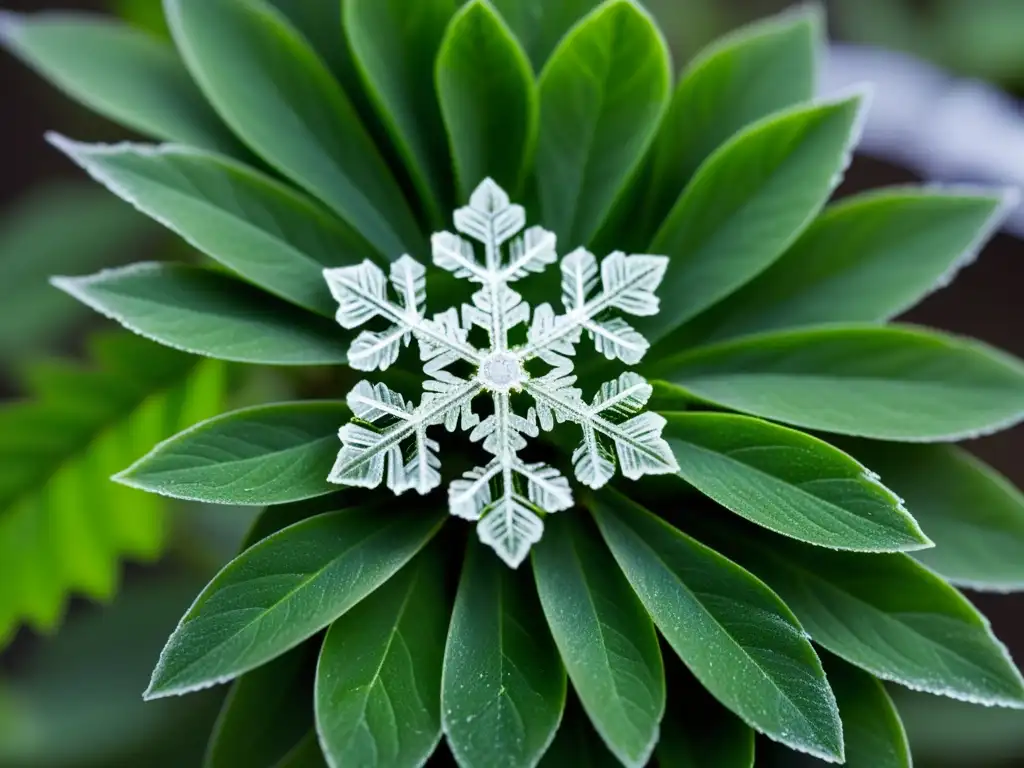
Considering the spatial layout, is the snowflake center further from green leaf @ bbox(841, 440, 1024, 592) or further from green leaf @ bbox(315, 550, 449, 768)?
green leaf @ bbox(841, 440, 1024, 592)

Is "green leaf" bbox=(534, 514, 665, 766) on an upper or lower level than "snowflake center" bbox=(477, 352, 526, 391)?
lower

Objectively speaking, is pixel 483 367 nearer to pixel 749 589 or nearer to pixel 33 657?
pixel 749 589

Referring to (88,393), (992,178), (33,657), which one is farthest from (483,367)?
(33,657)

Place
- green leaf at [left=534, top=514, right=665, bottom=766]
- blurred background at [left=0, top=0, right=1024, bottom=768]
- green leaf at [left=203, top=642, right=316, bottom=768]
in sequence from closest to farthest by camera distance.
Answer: green leaf at [left=534, top=514, right=665, bottom=766]
green leaf at [left=203, top=642, right=316, bottom=768]
blurred background at [left=0, top=0, right=1024, bottom=768]

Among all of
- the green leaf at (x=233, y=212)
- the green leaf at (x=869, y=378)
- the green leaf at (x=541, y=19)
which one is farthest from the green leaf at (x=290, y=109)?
the green leaf at (x=869, y=378)

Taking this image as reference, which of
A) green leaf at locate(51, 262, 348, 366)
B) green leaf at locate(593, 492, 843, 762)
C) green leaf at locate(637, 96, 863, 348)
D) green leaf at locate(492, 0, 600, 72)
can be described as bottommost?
green leaf at locate(593, 492, 843, 762)

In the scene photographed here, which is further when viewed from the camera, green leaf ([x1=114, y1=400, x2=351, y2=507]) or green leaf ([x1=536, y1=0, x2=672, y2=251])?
green leaf ([x1=536, y1=0, x2=672, y2=251])

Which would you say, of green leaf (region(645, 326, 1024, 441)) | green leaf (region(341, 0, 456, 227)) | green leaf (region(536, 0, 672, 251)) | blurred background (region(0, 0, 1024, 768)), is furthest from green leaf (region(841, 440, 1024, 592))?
blurred background (region(0, 0, 1024, 768))
